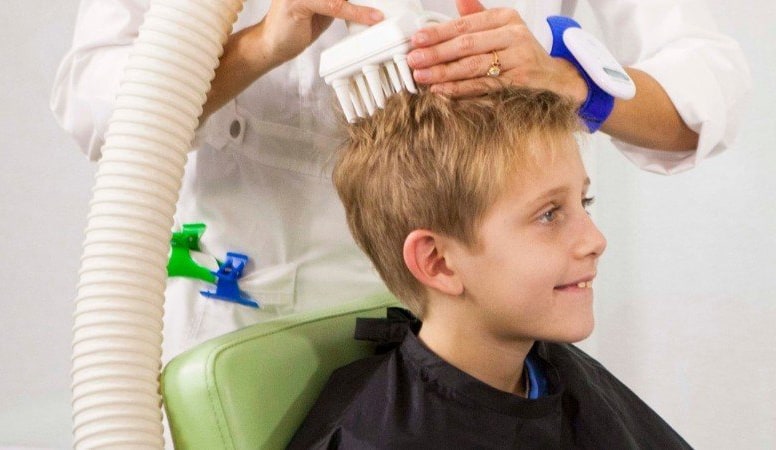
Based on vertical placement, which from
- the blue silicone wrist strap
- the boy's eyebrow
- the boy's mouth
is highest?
the blue silicone wrist strap

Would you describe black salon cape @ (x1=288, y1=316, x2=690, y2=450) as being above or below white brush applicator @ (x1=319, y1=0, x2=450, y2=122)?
below

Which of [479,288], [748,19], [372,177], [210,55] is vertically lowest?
[479,288]

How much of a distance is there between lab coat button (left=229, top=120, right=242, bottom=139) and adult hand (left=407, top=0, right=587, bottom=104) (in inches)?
11.1

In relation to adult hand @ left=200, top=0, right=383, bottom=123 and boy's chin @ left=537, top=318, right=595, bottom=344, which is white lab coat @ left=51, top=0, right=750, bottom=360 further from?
boy's chin @ left=537, top=318, right=595, bottom=344

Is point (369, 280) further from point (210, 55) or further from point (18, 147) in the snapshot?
point (18, 147)

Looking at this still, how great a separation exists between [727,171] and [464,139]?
1.01 meters

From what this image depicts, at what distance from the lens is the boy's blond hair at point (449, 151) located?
34.3 inches

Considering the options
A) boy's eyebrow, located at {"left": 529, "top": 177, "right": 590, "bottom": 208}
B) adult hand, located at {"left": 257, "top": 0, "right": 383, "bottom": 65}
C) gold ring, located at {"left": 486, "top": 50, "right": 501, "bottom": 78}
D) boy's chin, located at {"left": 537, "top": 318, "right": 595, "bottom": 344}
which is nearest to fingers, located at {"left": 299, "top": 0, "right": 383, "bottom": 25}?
adult hand, located at {"left": 257, "top": 0, "right": 383, "bottom": 65}

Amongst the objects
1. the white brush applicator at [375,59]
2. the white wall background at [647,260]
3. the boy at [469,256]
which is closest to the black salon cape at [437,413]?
the boy at [469,256]

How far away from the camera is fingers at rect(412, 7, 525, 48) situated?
80 centimetres

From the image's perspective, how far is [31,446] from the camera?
1848 mm

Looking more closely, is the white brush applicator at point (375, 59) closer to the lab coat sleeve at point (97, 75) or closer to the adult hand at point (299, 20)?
the adult hand at point (299, 20)

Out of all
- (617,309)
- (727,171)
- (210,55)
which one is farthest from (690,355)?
(210,55)

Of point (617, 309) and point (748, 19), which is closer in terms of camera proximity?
point (748, 19)
